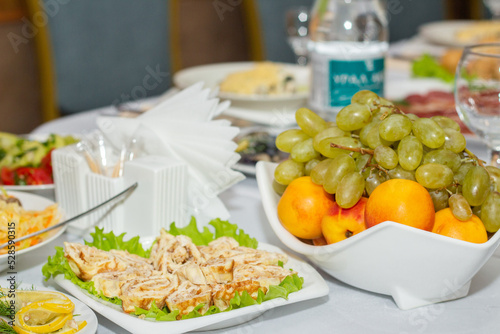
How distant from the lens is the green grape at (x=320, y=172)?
621 millimetres

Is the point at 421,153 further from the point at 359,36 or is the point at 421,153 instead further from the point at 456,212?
the point at 359,36

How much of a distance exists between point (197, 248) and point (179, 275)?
0.24 feet

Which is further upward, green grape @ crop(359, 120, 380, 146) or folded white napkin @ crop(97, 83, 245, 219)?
green grape @ crop(359, 120, 380, 146)

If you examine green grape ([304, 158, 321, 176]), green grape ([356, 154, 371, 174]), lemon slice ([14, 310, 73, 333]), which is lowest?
lemon slice ([14, 310, 73, 333])

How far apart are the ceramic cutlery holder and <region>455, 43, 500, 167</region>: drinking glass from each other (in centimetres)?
36

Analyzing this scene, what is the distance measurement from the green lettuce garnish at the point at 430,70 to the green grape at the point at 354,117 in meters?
1.06

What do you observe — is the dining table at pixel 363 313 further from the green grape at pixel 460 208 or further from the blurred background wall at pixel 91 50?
the blurred background wall at pixel 91 50

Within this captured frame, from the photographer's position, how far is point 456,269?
0.55 m

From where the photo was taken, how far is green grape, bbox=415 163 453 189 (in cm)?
57

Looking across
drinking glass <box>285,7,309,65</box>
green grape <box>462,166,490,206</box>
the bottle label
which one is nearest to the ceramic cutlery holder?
green grape <box>462,166,490,206</box>

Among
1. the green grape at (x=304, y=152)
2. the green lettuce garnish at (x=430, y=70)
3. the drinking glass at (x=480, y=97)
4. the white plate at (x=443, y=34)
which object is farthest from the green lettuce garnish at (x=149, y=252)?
the white plate at (x=443, y=34)

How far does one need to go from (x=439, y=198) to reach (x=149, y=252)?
30 centimetres

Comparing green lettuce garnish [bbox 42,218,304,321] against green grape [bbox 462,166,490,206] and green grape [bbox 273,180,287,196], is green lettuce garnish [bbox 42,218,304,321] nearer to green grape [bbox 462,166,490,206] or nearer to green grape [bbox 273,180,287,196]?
green grape [bbox 273,180,287,196]

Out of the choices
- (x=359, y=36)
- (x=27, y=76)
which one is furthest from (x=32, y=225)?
(x=27, y=76)
